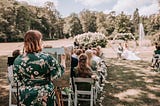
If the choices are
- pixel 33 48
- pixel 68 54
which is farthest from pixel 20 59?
pixel 68 54

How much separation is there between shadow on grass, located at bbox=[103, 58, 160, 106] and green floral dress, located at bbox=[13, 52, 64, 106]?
143 inches

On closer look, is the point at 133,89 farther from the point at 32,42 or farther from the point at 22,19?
the point at 22,19

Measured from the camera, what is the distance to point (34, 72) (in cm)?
326

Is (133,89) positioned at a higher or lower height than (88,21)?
lower

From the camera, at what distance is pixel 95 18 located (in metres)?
79.1

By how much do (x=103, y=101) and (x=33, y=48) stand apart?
4.14m

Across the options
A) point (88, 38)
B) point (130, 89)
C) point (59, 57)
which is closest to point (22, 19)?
point (88, 38)

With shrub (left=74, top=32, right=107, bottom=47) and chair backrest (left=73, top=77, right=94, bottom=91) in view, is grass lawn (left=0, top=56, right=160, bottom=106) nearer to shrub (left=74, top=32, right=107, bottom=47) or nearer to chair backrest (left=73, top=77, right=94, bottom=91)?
chair backrest (left=73, top=77, right=94, bottom=91)

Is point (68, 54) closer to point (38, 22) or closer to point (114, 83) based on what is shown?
point (114, 83)

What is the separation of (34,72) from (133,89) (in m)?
5.86

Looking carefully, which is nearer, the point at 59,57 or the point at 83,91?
the point at 59,57

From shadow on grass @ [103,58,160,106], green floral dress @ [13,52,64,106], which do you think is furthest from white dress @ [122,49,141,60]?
green floral dress @ [13,52,64,106]

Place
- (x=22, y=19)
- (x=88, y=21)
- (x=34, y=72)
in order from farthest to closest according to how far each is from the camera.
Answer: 1. (x=88, y=21)
2. (x=22, y=19)
3. (x=34, y=72)

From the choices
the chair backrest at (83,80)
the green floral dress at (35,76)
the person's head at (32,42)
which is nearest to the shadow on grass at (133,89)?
the chair backrest at (83,80)
